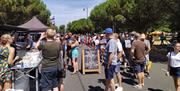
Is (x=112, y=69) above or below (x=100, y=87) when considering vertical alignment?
above

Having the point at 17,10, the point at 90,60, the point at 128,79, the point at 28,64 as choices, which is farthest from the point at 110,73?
the point at 17,10

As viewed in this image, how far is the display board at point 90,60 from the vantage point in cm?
1459

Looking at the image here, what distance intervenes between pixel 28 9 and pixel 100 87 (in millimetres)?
45849

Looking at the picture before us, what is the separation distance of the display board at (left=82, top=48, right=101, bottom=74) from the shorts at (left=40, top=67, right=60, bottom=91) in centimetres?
721

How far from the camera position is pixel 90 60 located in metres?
14.7

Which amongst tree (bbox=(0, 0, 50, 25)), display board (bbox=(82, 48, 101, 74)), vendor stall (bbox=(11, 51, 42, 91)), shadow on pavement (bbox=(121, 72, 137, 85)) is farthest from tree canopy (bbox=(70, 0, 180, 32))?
vendor stall (bbox=(11, 51, 42, 91))

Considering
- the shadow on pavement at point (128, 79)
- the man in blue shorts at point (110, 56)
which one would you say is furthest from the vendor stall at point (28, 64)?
the shadow on pavement at point (128, 79)

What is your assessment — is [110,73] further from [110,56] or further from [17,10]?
[17,10]

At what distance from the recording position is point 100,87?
11133mm

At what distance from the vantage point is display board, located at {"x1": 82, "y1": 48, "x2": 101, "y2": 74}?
47.9ft

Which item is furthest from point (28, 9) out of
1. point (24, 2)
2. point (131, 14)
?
point (131, 14)

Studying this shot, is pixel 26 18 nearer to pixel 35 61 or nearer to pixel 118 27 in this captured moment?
pixel 118 27

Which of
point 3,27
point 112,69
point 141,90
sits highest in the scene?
point 3,27

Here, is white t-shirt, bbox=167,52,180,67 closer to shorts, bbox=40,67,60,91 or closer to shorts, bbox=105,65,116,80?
shorts, bbox=105,65,116,80
